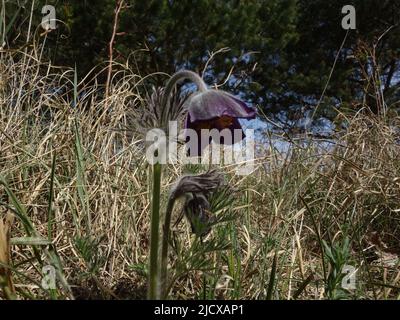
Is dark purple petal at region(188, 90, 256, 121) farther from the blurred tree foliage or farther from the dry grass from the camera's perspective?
the blurred tree foliage

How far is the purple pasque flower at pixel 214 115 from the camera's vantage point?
85cm

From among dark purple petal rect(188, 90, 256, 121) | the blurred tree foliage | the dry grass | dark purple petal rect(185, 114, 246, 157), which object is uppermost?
the blurred tree foliage

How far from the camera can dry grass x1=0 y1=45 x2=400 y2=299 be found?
1.08 meters

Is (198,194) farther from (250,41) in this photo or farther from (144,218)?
(250,41)

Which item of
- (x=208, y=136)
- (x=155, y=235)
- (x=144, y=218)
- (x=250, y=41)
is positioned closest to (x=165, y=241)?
(x=155, y=235)

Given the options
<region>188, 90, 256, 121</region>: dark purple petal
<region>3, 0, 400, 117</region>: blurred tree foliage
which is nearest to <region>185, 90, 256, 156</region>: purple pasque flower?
<region>188, 90, 256, 121</region>: dark purple petal

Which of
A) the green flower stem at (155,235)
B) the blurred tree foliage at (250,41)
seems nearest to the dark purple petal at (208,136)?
the green flower stem at (155,235)

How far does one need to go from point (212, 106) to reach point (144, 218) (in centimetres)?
65

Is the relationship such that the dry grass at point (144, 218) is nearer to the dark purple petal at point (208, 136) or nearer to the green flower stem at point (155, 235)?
the green flower stem at point (155, 235)

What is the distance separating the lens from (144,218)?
4.71ft

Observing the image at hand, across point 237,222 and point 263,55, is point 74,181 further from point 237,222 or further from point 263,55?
point 263,55

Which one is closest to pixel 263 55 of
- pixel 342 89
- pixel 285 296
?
pixel 342 89

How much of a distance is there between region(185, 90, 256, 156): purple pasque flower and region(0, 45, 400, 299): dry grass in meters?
0.17
